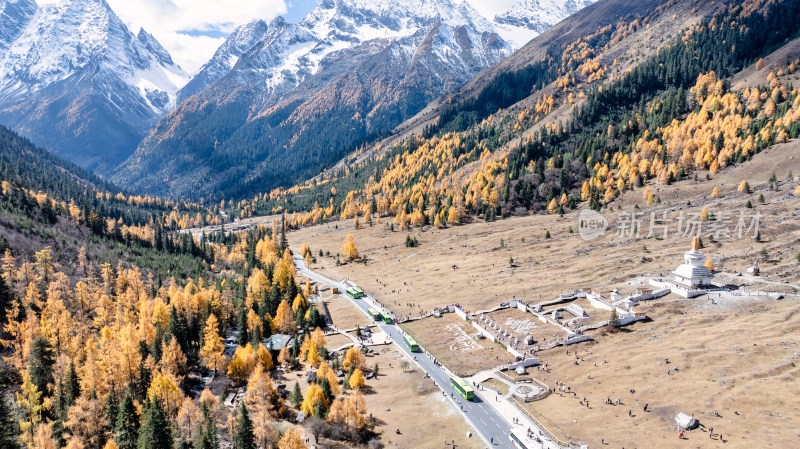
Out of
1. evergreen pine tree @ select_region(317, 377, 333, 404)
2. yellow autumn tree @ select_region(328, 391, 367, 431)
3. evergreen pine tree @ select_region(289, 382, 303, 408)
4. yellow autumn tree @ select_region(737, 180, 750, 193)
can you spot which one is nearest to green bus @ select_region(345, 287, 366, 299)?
evergreen pine tree @ select_region(289, 382, 303, 408)

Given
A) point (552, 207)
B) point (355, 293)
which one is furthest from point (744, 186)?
point (355, 293)

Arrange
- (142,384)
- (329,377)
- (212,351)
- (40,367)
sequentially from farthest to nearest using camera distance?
(212,351) < (40,367) < (329,377) < (142,384)

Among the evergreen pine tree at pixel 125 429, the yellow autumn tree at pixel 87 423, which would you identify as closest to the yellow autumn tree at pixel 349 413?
the evergreen pine tree at pixel 125 429

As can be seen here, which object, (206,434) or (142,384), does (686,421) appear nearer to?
(206,434)

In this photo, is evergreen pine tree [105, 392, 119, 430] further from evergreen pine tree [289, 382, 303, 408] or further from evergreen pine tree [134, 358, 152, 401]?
evergreen pine tree [289, 382, 303, 408]

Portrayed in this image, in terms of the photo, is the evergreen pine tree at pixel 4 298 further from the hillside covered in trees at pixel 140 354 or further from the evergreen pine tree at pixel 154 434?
the evergreen pine tree at pixel 154 434
